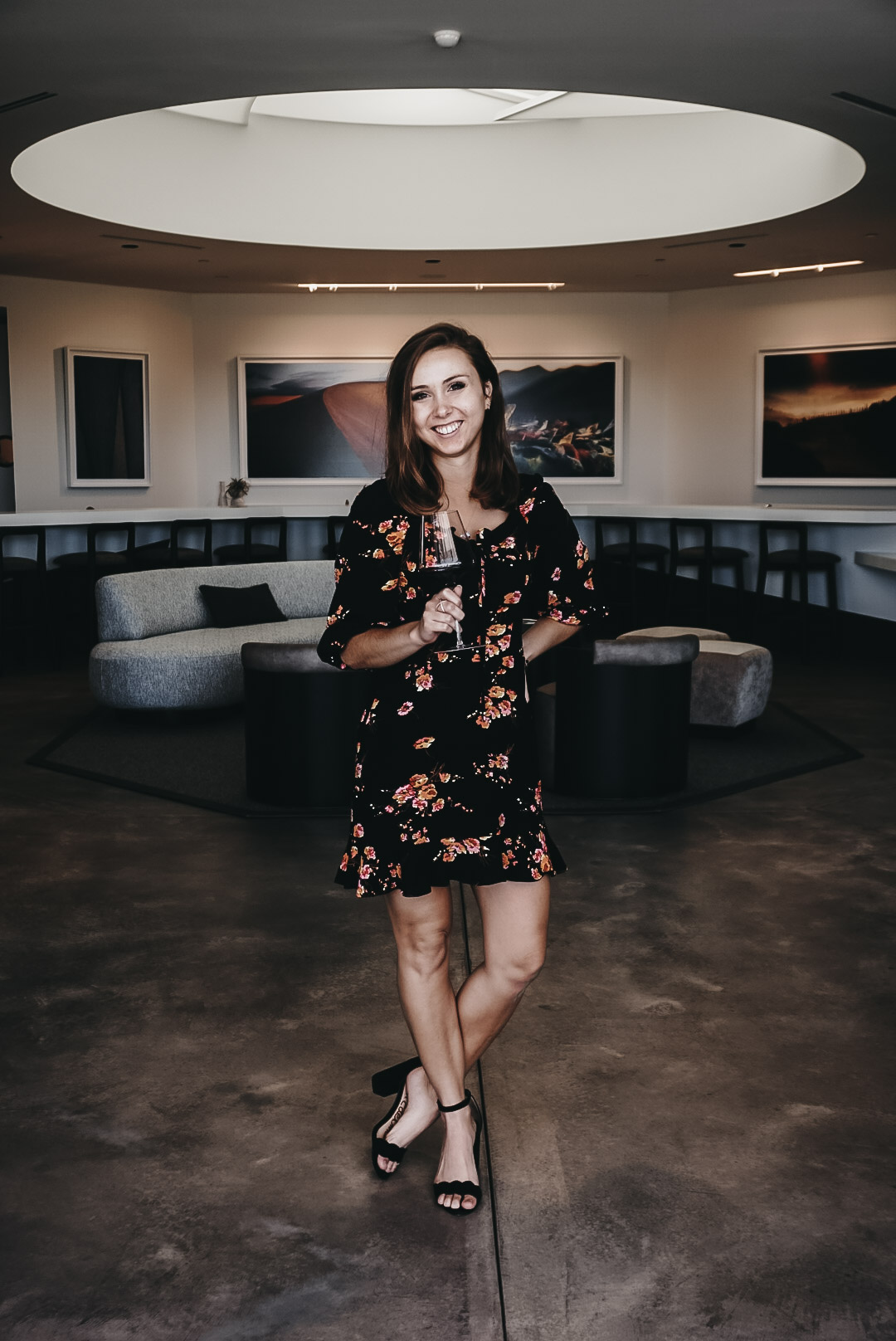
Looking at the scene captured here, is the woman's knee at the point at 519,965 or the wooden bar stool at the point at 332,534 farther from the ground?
the wooden bar stool at the point at 332,534

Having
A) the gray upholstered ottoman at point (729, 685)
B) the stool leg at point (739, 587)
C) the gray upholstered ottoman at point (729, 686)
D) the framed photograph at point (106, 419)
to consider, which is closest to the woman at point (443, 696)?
the gray upholstered ottoman at point (729, 685)

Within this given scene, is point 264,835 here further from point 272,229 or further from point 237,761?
point 272,229

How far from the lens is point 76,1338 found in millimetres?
1834

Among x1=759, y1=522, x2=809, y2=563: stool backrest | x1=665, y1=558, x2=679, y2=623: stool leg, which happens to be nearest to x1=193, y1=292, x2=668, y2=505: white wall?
x1=665, y1=558, x2=679, y2=623: stool leg

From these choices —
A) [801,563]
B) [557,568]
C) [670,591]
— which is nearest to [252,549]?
[670,591]

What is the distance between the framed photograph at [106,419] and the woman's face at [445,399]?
31.3ft

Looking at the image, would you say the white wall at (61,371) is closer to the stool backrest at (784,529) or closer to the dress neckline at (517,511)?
the stool backrest at (784,529)

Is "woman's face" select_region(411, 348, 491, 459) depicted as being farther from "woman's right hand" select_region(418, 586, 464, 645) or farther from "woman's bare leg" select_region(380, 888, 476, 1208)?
"woman's bare leg" select_region(380, 888, 476, 1208)

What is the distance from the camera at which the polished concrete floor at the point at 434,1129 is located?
1938 millimetres

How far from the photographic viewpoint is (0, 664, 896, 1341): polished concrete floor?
194 centimetres

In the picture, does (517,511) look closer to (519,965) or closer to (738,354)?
(519,965)

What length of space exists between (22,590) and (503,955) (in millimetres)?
7771

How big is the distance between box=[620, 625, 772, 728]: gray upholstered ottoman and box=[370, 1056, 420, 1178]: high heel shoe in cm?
389

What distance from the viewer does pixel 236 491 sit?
430 inches
